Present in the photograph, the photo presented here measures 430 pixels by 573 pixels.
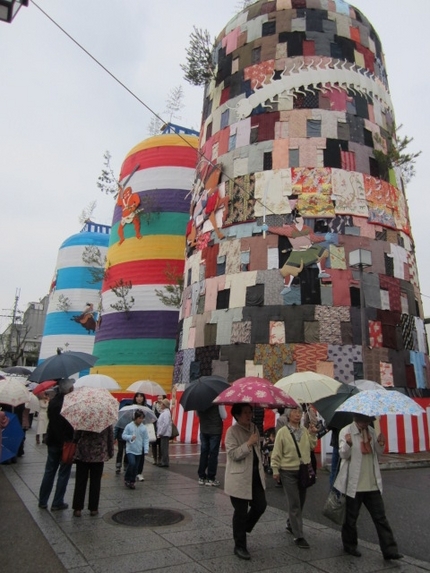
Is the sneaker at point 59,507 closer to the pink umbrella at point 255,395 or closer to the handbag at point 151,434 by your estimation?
the handbag at point 151,434

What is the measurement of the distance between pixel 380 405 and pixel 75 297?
39.6 metres

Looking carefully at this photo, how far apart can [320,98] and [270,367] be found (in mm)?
11169

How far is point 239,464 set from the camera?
5.46m

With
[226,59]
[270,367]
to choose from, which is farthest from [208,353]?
[226,59]

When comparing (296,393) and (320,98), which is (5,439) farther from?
(320,98)

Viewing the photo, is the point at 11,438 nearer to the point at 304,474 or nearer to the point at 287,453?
the point at 287,453

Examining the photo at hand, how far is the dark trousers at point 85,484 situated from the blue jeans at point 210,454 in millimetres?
3173

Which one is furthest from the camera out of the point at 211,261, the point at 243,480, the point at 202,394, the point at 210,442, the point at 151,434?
the point at 211,261

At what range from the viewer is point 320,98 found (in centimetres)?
1928

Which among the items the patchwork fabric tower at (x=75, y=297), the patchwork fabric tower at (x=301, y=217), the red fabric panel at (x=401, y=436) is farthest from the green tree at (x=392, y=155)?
the patchwork fabric tower at (x=75, y=297)

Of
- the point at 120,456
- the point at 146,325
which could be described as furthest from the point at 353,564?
the point at 146,325

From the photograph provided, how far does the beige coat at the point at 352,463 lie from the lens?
5.53 metres

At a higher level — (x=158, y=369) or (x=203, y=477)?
(x=158, y=369)

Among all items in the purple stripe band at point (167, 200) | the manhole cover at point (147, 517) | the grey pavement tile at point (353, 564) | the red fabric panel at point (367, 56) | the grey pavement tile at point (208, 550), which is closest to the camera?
the grey pavement tile at point (353, 564)
